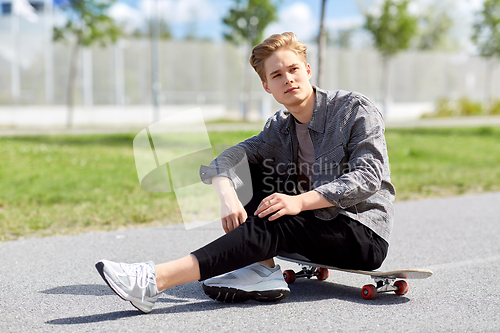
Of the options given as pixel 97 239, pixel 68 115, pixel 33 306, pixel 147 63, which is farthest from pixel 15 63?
pixel 33 306

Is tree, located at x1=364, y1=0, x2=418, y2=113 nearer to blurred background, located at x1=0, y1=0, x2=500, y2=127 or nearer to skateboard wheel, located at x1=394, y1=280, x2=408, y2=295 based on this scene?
blurred background, located at x1=0, y1=0, x2=500, y2=127

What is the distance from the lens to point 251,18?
20.8 metres

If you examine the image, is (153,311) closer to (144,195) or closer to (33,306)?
(33,306)

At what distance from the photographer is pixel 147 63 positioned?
24234 mm

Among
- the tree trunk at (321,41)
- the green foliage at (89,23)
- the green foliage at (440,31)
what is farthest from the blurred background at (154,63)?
the green foliage at (440,31)

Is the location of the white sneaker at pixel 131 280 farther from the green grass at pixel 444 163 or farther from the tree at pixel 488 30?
the tree at pixel 488 30

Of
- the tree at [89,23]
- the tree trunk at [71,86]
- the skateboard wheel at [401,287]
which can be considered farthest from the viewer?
the tree trunk at [71,86]

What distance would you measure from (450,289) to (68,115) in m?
19.6

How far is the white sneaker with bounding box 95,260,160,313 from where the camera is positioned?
2412 mm

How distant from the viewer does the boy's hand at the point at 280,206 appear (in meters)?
2.58

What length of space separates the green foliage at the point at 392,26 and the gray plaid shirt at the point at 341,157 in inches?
854

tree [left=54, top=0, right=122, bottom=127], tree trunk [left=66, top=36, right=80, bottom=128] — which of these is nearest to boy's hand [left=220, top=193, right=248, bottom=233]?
tree [left=54, top=0, right=122, bottom=127]

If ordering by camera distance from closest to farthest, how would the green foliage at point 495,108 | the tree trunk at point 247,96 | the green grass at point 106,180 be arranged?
the green grass at point 106,180, the tree trunk at point 247,96, the green foliage at point 495,108

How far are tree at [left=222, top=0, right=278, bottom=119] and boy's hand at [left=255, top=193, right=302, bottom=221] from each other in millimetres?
18150
